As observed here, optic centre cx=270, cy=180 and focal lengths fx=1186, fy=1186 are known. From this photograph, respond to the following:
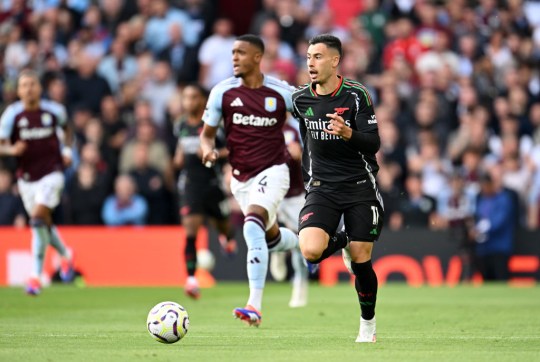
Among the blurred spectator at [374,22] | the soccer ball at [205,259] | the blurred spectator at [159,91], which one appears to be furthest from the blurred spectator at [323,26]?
the soccer ball at [205,259]

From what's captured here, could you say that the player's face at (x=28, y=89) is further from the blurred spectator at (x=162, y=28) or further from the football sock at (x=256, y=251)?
the blurred spectator at (x=162, y=28)

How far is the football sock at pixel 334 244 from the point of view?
32.0ft

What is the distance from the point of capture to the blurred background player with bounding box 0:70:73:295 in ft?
52.5

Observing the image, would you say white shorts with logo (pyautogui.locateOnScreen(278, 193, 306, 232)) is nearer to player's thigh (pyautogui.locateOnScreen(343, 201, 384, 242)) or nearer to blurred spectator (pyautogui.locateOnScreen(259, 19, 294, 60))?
player's thigh (pyautogui.locateOnScreen(343, 201, 384, 242))

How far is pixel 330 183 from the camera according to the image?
9945 millimetres

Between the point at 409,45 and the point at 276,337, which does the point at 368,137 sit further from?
the point at 409,45

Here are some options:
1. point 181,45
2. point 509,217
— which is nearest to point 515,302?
point 509,217

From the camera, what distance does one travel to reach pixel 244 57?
12.0 meters

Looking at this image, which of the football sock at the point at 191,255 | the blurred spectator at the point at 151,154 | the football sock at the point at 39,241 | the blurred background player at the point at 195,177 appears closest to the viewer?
the football sock at the point at 191,255

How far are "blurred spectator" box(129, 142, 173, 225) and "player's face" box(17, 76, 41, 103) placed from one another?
17.7 ft

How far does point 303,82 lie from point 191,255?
18.3 ft

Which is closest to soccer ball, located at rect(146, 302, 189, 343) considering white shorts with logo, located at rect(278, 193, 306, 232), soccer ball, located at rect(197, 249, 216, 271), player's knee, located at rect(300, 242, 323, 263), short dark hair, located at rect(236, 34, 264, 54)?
player's knee, located at rect(300, 242, 323, 263)

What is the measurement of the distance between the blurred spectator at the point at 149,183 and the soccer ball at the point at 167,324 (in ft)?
38.6

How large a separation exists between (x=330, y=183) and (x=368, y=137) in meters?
0.66
